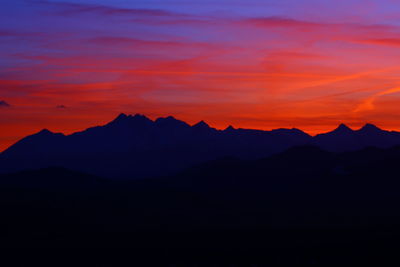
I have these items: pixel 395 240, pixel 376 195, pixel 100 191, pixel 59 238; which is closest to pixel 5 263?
pixel 59 238

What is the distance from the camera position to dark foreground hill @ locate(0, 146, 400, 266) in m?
92.1

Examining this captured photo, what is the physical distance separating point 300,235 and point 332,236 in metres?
5.83

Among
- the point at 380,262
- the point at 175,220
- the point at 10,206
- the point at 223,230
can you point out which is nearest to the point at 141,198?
the point at 175,220

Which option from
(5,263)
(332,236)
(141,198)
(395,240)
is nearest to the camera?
(5,263)

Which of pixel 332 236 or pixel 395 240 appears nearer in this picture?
pixel 395 240

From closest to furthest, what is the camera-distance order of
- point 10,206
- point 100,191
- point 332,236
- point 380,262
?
1. point 380,262
2. point 332,236
3. point 10,206
4. point 100,191

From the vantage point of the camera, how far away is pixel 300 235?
113250 millimetres

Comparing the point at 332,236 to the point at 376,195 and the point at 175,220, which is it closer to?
the point at 175,220

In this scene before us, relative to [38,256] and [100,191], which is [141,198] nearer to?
[100,191]

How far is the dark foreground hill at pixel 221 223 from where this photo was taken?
92125 mm

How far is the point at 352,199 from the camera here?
180 metres

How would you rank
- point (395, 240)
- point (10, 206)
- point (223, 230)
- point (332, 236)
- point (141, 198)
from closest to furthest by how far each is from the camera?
point (395, 240) < point (332, 236) < point (223, 230) < point (10, 206) < point (141, 198)

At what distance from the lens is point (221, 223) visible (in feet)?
455

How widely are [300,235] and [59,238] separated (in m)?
39.0
